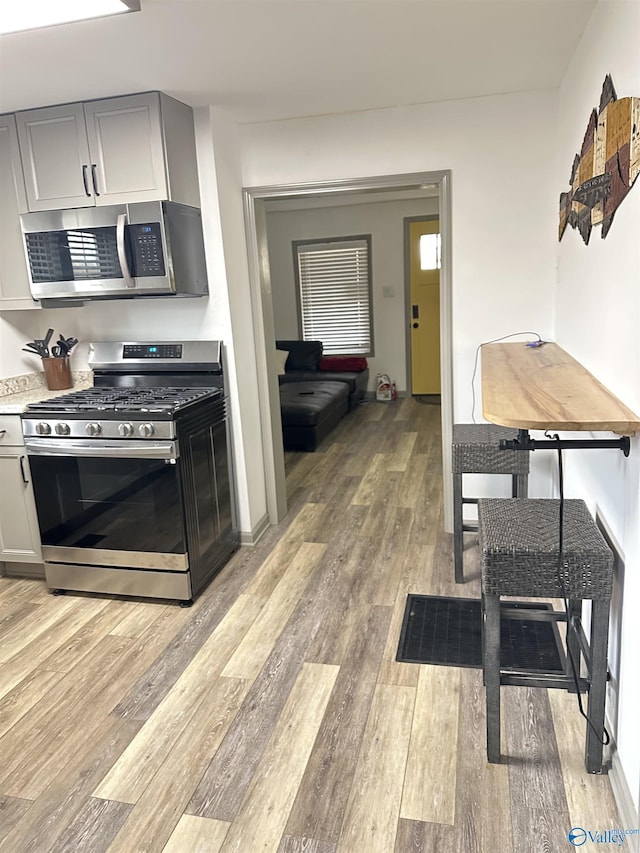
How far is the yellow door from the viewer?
7031 mm

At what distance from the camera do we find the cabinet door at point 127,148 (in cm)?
271

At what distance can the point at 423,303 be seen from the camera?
7.23 m

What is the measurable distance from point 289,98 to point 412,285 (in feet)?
14.9

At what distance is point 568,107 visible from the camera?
8.55ft

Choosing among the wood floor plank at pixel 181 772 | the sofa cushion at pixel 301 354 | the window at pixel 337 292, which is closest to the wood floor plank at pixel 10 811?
the wood floor plank at pixel 181 772

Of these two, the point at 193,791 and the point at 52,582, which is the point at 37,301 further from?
the point at 193,791

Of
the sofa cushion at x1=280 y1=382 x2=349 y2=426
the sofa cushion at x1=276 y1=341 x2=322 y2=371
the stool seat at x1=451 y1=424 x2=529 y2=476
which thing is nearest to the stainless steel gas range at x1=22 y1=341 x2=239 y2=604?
the stool seat at x1=451 y1=424 x2=529 y2=476

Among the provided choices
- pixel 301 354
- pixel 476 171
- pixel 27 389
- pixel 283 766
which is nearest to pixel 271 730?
pixel 283 766

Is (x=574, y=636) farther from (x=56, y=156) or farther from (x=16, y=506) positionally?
(x=56, y=156)

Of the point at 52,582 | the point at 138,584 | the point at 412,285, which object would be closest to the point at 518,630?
the point at 138,584

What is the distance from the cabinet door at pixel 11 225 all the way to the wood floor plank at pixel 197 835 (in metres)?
2.53

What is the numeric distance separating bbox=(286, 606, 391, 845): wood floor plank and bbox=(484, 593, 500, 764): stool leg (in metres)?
0.44

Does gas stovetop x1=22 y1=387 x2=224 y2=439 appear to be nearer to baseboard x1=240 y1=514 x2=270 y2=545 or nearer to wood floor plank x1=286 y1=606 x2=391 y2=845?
baseboard x1=240 y1=514 x2=270 y2=545

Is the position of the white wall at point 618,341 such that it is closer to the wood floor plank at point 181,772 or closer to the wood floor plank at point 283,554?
the wood floor plank at point 181,772
